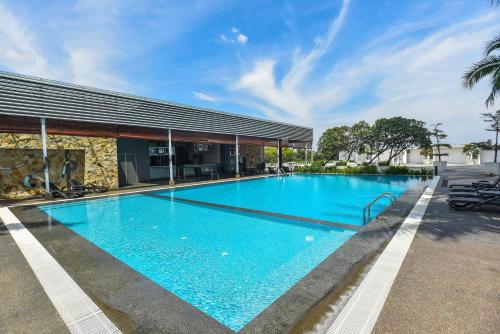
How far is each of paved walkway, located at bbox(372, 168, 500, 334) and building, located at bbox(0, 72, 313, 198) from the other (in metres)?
13.3

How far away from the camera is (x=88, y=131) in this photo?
1223 centimetres

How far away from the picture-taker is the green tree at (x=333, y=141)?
83.7 ft

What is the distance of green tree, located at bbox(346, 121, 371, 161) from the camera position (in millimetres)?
24108

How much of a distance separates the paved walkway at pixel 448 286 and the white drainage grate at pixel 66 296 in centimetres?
274

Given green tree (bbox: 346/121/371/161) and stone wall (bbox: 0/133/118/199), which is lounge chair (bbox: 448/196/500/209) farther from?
green tree (bbox: 346/121/371/161)

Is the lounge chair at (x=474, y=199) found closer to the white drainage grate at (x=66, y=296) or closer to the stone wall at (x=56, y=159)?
the white drainage grate at (x=66, y=296)

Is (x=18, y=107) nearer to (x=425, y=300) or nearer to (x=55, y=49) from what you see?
(x=55, y=49)

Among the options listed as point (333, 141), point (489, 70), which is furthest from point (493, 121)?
point (489, 70)

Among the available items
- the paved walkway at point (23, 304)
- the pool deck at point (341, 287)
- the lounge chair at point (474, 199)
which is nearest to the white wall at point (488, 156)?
the lounge chair at point (474, 199)

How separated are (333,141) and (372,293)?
24672 mm

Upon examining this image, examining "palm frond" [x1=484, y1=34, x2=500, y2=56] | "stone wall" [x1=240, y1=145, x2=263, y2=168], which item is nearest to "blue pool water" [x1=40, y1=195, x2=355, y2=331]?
"palm frond" [x1=484, y1=34, x2=500, y2=56]

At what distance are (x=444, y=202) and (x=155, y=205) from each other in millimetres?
10644

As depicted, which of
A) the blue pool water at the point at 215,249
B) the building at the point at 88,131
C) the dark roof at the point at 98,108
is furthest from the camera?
the building at the point at 88,131

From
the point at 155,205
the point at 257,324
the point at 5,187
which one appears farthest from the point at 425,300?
the point at 5,187
